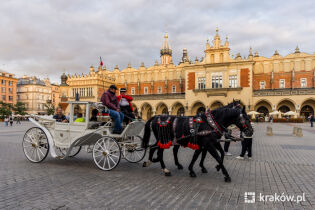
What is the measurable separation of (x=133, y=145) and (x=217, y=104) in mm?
36177

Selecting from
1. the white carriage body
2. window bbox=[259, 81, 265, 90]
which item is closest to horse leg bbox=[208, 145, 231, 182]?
the white carriage body

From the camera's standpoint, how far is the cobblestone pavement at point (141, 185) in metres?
3.93

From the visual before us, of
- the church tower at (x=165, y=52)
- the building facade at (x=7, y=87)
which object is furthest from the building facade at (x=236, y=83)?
the building facade at (x=7, y=87)

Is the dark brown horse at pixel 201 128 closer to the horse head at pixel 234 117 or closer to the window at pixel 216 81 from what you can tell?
the horse head at pixel 234 117

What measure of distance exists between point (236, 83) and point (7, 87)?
2677 inches

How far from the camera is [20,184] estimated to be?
488cm

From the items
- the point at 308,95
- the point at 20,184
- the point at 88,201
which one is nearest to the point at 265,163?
the point at 88,201

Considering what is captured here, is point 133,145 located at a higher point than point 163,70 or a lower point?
lower

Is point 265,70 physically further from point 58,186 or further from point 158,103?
point 58,186

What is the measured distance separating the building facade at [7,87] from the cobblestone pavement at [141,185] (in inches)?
2883

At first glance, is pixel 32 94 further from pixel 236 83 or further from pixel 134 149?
pixel 134 149

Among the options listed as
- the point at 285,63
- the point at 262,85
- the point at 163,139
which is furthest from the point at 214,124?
the point at 285,63

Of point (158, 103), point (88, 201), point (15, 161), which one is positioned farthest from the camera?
point (158, 103)

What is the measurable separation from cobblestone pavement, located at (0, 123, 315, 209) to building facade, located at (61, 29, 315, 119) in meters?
31.9
